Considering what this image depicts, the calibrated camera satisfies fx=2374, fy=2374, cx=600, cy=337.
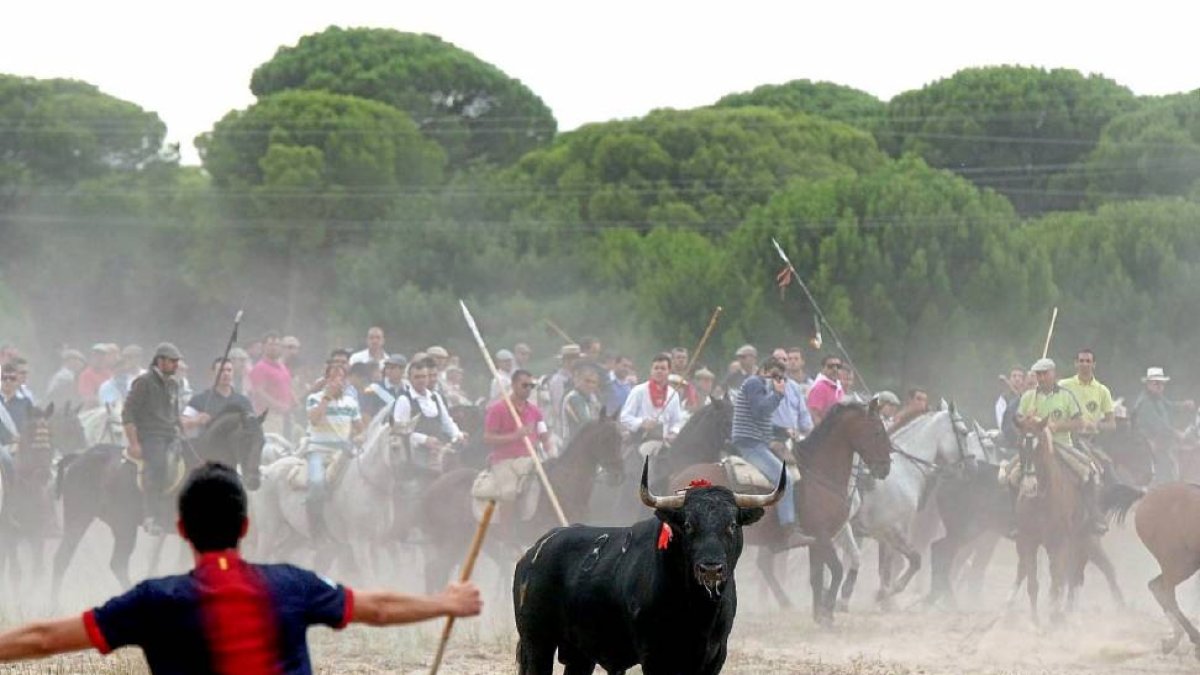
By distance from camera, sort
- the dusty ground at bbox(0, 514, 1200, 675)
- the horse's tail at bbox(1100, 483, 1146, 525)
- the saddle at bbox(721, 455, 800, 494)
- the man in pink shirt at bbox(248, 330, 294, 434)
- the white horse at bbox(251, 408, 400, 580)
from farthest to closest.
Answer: the man in pink shirt at bbox(248, 330, 294, 434), the white horse at bbox(251, 408, 400, 580), the horse's tail at bbox(1100, 483, 1146, 525), the saddle at bbox(721, 455, 800, 494), the dusty ground at bbox(0, 514, 1200, 675)

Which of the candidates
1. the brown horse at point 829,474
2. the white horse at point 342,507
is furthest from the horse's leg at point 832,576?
the white horse at point 342,507

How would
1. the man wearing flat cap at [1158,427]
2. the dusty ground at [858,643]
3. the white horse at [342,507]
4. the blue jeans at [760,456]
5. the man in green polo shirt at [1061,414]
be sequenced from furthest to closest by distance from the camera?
1. the man wearing flat cap at [1158,427]
2. the white horse at [342,507]
3. the man in green polo shirt at [1061,414]
4. the blue jeans at [760,456]
5. the dusty ground at [858,643]

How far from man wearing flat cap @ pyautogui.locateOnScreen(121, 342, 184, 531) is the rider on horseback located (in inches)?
66.0

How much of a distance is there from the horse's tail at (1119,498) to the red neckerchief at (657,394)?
4227mm

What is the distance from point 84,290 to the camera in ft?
216

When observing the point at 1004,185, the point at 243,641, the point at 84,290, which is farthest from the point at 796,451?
the point at 1004,185

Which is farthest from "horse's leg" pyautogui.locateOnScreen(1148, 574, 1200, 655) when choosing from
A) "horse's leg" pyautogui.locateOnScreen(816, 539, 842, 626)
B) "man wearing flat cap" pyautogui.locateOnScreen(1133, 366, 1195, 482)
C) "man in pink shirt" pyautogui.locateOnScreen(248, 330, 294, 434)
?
"man in pink shirt" pyautogui.locateOnScreen(248, 330, 294, 434)

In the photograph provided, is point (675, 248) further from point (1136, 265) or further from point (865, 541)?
point (865, 541)

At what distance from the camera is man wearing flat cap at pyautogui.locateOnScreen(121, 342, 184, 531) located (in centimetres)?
2036

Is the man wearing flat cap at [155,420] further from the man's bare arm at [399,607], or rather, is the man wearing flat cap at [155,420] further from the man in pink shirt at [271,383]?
the man's bare arm at [399,607]

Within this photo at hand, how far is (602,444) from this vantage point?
19.9 metres

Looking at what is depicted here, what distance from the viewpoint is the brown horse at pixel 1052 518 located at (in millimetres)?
20562

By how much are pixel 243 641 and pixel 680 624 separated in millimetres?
4905

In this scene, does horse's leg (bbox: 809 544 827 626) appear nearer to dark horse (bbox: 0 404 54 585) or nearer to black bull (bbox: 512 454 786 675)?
dark horse (bbox: 0 404 54 585)
